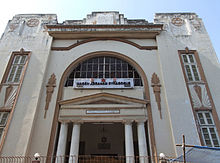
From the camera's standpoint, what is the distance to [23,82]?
12805 mm

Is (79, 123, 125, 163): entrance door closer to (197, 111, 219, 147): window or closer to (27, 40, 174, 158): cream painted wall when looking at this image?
(27, 40, 174, 158): cream painted wall

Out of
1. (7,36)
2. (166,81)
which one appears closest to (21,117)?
(7,36)

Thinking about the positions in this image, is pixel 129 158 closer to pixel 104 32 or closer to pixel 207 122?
pixel 207 122

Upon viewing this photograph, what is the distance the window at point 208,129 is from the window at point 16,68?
13176 mm

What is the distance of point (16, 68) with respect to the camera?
13828 mm

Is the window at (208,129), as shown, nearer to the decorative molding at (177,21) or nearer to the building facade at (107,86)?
the building facade at (107,86)

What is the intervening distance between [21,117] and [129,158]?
7.21 meters

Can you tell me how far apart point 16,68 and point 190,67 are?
44.3 ft

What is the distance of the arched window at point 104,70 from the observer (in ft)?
45.4

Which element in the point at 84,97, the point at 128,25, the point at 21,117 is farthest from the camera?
the point at 128,25

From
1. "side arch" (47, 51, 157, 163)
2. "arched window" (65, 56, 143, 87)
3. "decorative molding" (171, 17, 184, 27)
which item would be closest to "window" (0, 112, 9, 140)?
"side arch" (47, 51, 157, 163)

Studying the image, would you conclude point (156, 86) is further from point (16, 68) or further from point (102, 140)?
point (16, 68)

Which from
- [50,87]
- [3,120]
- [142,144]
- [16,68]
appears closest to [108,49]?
[50,87]

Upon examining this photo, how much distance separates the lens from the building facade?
11008mm
